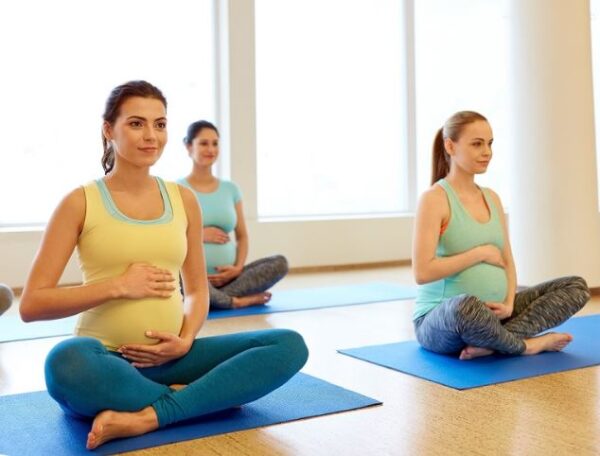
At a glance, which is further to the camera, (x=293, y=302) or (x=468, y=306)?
(x=293, y=302)

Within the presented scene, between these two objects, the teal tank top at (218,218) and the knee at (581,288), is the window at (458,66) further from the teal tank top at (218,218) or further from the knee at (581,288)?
the knee at (581,288)

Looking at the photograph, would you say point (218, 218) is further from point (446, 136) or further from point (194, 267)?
point (194, 267)

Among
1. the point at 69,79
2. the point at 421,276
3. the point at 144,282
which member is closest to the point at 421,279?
the point at 421,276

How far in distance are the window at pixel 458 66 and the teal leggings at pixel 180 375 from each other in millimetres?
5520

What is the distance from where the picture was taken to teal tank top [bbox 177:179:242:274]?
4289 mm

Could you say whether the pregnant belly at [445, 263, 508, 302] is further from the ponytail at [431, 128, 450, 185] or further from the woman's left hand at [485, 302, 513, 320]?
the ponytail at [431, 128, 450, 185]

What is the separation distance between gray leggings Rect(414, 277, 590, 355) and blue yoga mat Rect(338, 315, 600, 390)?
59 millimetres

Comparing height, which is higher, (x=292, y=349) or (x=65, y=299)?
(x=65, y=299)

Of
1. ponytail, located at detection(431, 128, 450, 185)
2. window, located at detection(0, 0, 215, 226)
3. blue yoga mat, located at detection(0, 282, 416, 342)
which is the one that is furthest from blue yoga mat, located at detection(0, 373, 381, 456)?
window, located at detection(0, 0, 215, 226)

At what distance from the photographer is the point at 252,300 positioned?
4.32 metres

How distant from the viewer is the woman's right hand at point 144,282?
6.34 feet

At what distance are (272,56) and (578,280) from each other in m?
4.09

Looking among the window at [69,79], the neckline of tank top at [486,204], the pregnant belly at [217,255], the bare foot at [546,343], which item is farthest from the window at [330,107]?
the bare foot at [546,343]

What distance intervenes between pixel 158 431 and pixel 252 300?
236 cm
